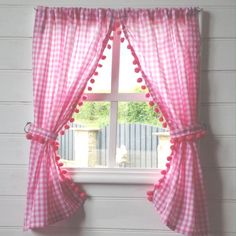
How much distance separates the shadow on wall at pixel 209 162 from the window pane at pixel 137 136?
0.83ft

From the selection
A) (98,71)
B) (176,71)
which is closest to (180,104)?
(176,71)

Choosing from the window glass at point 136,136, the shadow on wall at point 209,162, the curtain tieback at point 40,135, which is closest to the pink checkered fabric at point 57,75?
the curtain tieback at point 40,135

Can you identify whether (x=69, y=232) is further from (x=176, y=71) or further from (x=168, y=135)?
(x=176, y=71)

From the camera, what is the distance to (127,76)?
200 cm

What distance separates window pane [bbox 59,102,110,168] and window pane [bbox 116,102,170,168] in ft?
0.30

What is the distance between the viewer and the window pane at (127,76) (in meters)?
1.98

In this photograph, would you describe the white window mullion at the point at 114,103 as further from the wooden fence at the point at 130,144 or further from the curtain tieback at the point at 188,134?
the curtain tieback at the point at 188,134

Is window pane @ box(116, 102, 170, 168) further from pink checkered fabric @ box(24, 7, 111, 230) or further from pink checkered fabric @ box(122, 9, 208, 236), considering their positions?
pink checkered fabric @ box(24, 7, 111, 230)

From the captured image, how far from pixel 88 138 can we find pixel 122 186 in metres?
0.35

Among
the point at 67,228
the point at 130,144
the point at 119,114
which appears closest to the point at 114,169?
the point at 130,144

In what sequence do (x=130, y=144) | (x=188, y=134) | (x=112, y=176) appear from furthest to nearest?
(x=130, y=144)
(x=112, y=176)
(x=188, y=134)

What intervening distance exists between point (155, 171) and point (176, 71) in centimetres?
59

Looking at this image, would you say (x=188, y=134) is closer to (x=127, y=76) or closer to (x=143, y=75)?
(x=143, y=75)

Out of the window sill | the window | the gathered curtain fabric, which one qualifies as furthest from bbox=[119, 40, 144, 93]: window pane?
the window sill
